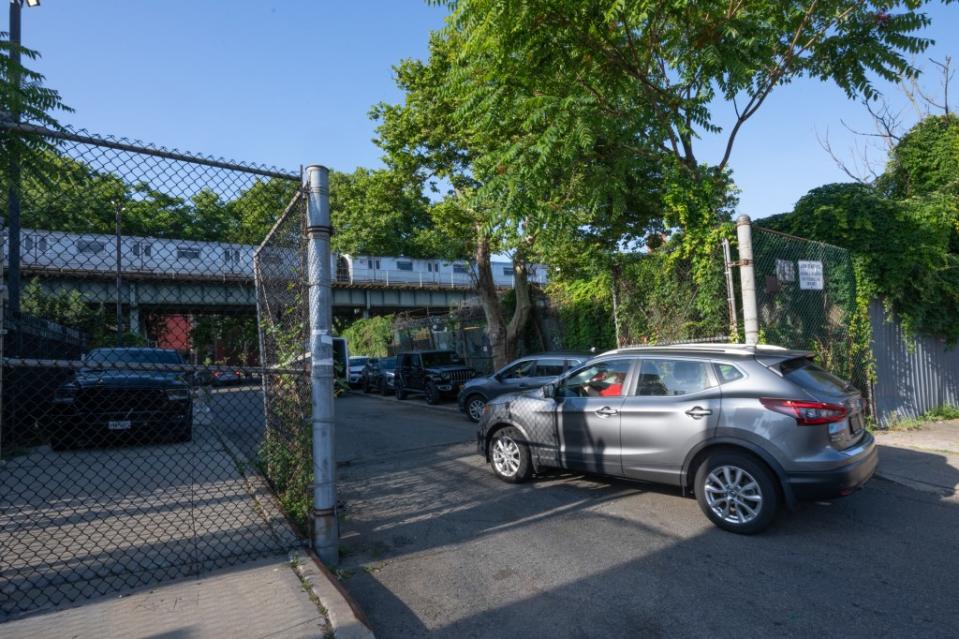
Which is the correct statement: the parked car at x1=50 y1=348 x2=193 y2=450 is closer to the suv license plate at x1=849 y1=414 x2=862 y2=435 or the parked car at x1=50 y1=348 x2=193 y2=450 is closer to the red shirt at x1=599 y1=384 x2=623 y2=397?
the red shirt at x1=599 y1=384 x2=623 y2=397

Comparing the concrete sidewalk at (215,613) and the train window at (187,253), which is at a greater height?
the train window at (187,253)

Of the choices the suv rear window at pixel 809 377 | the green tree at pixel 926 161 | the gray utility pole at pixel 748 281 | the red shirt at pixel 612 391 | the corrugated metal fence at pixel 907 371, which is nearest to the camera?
the suv rear window at pixel 809 377

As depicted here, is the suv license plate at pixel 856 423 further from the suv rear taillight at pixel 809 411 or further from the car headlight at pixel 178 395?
the car headlight at pixel 178 395

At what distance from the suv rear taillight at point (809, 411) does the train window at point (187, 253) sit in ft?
16.0

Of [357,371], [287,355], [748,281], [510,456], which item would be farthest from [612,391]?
[357,371]

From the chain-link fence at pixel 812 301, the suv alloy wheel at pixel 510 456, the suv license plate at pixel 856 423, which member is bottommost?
the suv alloy wheel at pixel 510 456

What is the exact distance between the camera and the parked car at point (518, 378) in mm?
11359

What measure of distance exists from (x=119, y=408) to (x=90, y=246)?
511 centimetres

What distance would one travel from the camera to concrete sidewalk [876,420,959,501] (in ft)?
21.1

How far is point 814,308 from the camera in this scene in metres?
9.45

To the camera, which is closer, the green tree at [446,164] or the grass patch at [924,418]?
the grass patch at [924,418]

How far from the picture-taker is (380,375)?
22.1m

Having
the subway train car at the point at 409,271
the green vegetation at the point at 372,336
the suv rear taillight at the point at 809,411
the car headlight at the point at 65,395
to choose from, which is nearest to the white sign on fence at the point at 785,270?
the suv rear taillight at the point at 809,411

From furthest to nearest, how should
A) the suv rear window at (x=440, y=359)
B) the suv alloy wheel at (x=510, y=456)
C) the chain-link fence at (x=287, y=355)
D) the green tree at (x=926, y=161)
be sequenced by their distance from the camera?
the suv rear window at (x=440, y=359) < the green tree at (x=926, y=161) < the suv alloy wheel at (x=510, y=456) < the chain-link fence at (x=287, y=355)
